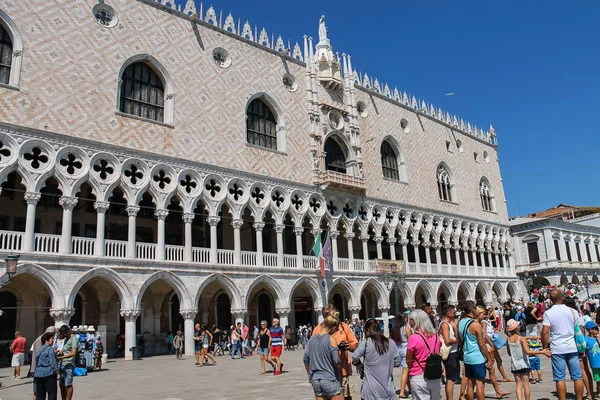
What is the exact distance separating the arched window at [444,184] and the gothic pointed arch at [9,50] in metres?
23.4

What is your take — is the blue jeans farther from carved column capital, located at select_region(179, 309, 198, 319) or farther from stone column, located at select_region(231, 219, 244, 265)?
stone column, located at select_region(231, 219, 244, 265)

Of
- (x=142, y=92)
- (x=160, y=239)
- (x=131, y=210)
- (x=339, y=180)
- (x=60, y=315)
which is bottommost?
(x=60, y=315)

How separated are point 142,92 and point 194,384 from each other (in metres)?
A: 12.0

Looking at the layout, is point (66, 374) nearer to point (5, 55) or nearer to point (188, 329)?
point (188, 329)

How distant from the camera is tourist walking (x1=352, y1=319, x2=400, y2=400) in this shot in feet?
16.0

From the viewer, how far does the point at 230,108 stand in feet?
70.0

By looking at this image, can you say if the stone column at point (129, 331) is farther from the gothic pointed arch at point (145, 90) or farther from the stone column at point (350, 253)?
the stone column at point (350, 253)

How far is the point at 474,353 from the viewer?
19.9 feet

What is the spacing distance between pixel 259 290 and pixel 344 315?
5747 millimetres

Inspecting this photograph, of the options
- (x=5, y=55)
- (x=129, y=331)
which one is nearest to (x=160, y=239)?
(x=129, y=331)

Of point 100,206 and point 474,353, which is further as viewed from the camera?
point 100,206

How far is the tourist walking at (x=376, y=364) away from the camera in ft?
16.0

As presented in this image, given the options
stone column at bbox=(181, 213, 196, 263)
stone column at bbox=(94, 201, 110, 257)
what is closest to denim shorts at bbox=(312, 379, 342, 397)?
stone column at bbox=(94, 201, 110, 257)

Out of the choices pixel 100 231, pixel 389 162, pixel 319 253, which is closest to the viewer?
pixel 100 231
